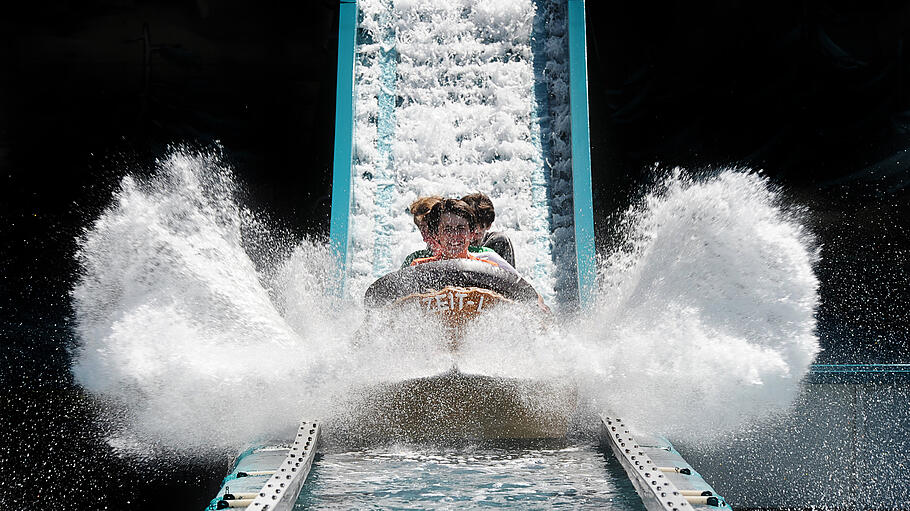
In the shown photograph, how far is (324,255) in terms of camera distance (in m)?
4.25

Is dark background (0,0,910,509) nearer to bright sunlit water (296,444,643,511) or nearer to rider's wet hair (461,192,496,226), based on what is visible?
rider's wet hair (461,192,496,226)

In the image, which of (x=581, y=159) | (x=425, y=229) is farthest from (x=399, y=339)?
(x=581, y=159)

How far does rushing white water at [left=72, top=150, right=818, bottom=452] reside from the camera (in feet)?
8.02

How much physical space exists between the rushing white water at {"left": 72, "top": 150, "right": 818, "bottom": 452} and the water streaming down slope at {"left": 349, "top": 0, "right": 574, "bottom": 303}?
112 centimetres

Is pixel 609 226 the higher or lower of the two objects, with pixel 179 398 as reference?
higher

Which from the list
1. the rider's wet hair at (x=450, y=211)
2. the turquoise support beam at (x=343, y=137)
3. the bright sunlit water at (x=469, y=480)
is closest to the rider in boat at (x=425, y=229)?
the rider's wet hair at (x=450, y=211)

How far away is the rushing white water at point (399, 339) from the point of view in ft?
8.02

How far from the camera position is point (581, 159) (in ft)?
14.5

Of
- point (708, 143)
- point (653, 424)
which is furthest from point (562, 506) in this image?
point (708, 143)

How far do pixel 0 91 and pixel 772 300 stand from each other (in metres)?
4.82

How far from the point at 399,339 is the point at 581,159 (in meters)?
2.33

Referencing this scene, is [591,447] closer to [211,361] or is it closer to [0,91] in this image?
[211,361]

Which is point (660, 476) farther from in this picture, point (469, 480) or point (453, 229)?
point (453, 229)

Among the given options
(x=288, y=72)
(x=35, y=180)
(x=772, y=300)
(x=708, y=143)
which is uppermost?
(x=288, y=72)
